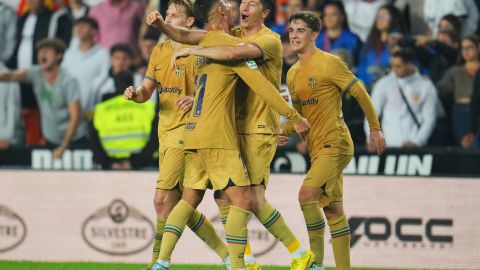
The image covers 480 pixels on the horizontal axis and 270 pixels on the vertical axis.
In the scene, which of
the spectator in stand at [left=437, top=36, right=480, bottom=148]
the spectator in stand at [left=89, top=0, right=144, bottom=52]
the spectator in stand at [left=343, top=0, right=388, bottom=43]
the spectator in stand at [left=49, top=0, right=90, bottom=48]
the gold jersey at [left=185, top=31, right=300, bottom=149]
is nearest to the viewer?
the gold jersey at [left=185, top=31, right=300, bottom=149]

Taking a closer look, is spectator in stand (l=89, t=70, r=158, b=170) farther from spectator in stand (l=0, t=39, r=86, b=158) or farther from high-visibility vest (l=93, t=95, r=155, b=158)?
spectator in stand (l=0, t=39, r=86, b=158)

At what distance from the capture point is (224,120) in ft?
25.8

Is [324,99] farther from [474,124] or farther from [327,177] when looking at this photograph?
[474,124]

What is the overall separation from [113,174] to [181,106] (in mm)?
3441

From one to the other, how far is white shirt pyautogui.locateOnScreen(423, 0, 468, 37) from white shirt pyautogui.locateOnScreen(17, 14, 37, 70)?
219 inches

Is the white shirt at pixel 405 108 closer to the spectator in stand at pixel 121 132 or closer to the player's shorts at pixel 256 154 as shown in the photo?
the spectator in stand at pixel 121 132

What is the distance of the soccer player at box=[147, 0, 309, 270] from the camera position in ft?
25.7

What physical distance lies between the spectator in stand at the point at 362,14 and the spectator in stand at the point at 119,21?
294 cm

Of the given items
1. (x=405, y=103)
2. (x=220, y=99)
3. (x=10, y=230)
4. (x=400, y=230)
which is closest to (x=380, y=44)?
(x=405, y=103)

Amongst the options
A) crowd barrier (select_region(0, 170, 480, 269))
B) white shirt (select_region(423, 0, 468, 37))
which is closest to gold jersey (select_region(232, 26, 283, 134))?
crowd barrier (select_region(0, 170, 480, 269))

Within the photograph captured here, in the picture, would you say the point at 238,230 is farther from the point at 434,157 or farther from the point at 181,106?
the point at 434,157

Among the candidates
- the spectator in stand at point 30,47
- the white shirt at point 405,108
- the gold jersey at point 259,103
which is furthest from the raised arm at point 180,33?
the spectator in stand at point 30,47

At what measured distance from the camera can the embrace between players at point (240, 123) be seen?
25.8 feet

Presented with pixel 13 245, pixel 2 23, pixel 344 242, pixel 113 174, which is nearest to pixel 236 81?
pixel 344 242
